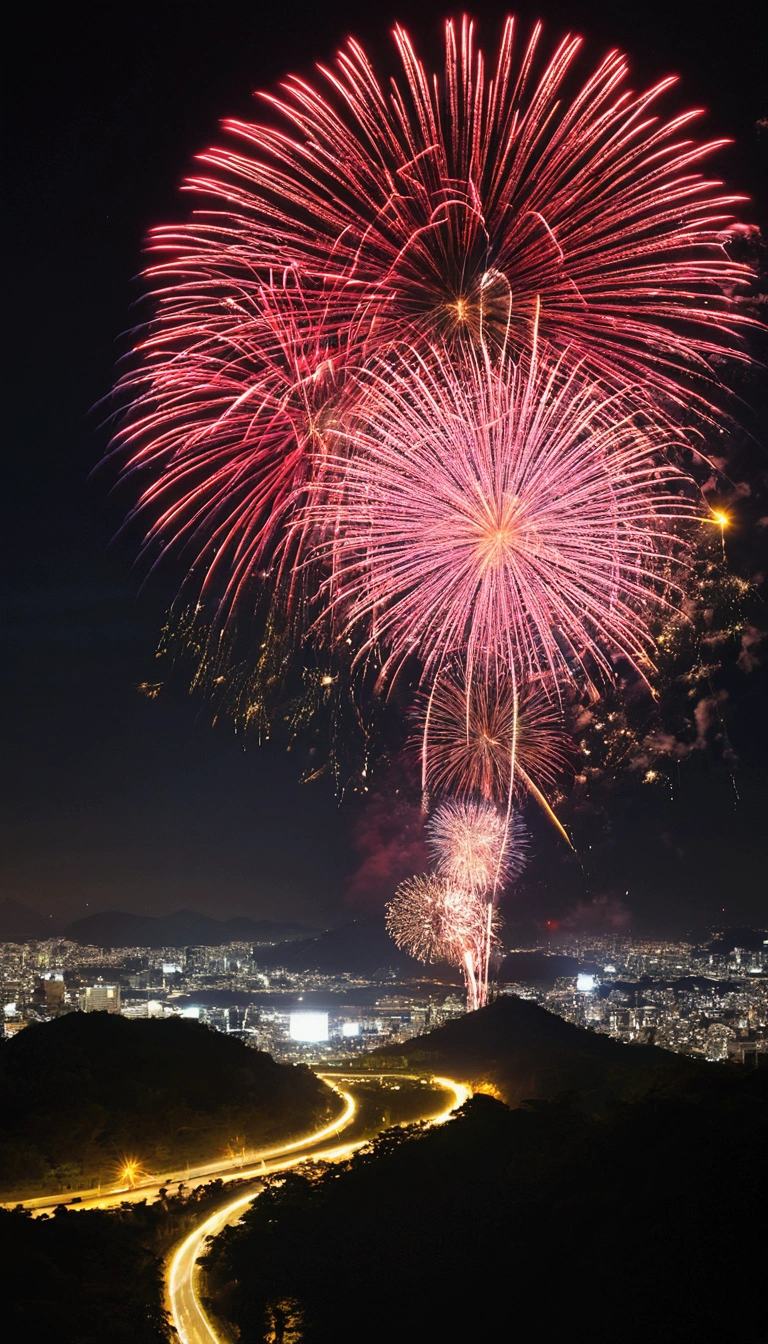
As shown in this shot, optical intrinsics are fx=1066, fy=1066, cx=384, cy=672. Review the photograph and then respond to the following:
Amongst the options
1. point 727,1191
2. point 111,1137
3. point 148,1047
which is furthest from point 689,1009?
point 727,1191

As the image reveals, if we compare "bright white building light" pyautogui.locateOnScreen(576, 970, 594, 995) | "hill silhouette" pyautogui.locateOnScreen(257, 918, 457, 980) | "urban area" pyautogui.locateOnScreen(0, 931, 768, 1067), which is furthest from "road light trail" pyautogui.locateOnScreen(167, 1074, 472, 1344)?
"hill silhouette" pyautogui.locateOnScreen(257, 918, 457, 980)

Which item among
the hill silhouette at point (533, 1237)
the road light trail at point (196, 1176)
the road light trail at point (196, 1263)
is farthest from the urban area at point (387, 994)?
the hill silhouette at point (533, 1237)

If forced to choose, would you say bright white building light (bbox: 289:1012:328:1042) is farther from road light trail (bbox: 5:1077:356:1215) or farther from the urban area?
road light trail (bbox: 5:1077:356:1215)

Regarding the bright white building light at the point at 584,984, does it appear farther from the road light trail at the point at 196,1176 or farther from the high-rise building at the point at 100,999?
the road light trail at the point at 196,1176

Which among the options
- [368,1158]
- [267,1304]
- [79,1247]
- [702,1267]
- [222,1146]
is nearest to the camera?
[702,1267]

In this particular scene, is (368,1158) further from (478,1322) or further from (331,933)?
(331,933)

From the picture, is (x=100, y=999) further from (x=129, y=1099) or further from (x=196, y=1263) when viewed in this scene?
(x=196, y=1263)
